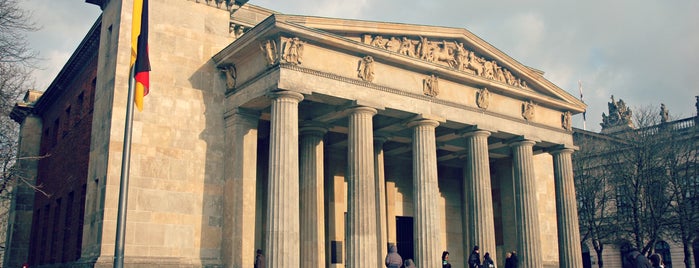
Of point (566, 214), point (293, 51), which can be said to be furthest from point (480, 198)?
point (293, 51)

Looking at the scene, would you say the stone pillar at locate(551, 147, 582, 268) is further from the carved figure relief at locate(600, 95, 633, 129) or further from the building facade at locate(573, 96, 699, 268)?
the carved figure relief at locate(600, 95, 633, 129)

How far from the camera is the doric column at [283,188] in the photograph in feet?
77.3

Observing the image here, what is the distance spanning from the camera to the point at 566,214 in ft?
113

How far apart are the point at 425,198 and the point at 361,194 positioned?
11.8ft

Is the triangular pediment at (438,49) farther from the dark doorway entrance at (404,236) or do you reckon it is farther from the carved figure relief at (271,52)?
Result: the dark doorway entrance at (404,236)

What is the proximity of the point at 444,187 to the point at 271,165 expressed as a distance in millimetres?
17302

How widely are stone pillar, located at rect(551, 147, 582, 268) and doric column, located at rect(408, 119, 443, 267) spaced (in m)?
9.43

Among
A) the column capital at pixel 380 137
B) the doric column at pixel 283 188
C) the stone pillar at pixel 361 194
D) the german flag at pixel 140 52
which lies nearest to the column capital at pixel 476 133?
the column capital at pixel 380 137

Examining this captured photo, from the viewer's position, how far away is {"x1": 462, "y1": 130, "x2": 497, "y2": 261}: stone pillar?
98.5ft

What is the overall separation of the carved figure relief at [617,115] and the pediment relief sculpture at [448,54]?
33186 millimetres

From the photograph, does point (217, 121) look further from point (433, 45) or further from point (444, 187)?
point (444, 187)

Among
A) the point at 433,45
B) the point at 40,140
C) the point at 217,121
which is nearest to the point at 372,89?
the point at 433,45

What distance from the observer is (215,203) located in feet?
87.7

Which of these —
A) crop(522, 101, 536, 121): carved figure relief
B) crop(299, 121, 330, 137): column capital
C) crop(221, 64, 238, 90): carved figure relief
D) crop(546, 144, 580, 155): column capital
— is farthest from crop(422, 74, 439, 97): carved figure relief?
crop(546, 144, 580, 155): column capital
